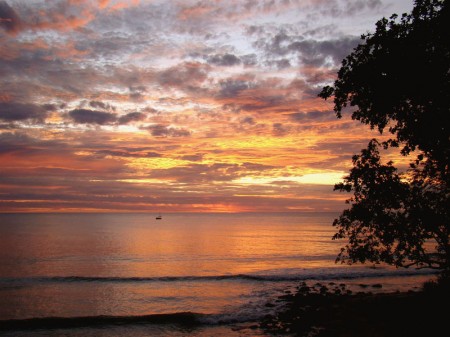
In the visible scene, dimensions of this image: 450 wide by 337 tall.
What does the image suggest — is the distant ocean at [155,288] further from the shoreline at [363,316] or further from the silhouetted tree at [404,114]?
the silhouetted tree at [404,114]

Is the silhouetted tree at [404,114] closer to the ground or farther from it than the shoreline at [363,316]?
farther from it

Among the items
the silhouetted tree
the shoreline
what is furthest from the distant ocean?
the silhouetted tree

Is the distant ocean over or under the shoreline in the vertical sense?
under

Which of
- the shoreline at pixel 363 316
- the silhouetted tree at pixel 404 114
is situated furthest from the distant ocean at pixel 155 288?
the silhouetted tree at pixel 404 114

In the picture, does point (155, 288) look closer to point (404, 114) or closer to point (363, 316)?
point (363, 316)

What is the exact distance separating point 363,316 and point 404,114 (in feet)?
49.6

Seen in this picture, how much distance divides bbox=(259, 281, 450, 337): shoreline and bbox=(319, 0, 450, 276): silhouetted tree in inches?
184

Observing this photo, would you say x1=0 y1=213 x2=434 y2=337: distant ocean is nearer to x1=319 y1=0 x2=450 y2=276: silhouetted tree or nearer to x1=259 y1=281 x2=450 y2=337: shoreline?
x1=259 y1=281 x2=450 y2=337: shoreline

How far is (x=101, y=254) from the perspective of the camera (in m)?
71.9

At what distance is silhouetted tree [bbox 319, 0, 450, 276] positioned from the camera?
48.4 ft

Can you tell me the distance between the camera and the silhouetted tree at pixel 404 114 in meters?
14.8

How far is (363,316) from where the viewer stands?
24359 mm

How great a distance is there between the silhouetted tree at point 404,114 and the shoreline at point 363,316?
15.3 feet

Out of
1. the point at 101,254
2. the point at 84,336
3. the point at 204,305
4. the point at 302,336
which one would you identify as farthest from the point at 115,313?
the point at 101,254
